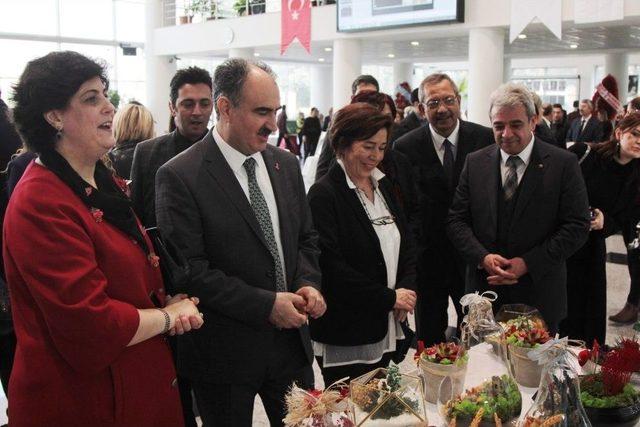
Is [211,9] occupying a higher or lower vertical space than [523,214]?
higher

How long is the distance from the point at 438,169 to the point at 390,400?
Result: 1.89m

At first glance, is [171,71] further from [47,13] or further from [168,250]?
[168,250]

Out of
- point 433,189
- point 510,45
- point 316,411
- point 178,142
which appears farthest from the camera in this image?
point 510,45

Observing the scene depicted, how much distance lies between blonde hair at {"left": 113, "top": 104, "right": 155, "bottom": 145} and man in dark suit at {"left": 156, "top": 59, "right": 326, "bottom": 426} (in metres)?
1.57

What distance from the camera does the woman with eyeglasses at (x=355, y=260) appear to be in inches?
89.8

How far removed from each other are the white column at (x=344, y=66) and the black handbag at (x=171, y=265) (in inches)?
414

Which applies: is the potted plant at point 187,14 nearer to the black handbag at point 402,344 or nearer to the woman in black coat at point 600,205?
the woman in black coat at point 600,205

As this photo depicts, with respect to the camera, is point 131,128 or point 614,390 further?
point 131,128

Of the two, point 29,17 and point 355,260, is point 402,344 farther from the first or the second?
point 29,17

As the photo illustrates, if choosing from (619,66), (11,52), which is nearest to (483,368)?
(619,66)

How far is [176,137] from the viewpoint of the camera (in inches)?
110

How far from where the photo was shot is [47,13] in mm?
17672

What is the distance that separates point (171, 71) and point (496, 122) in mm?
15525

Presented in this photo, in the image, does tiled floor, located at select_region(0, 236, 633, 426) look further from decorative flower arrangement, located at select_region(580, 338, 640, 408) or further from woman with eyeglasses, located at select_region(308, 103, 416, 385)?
decorative flower arrangement, located at select_region(580, 338, 640, 408)
